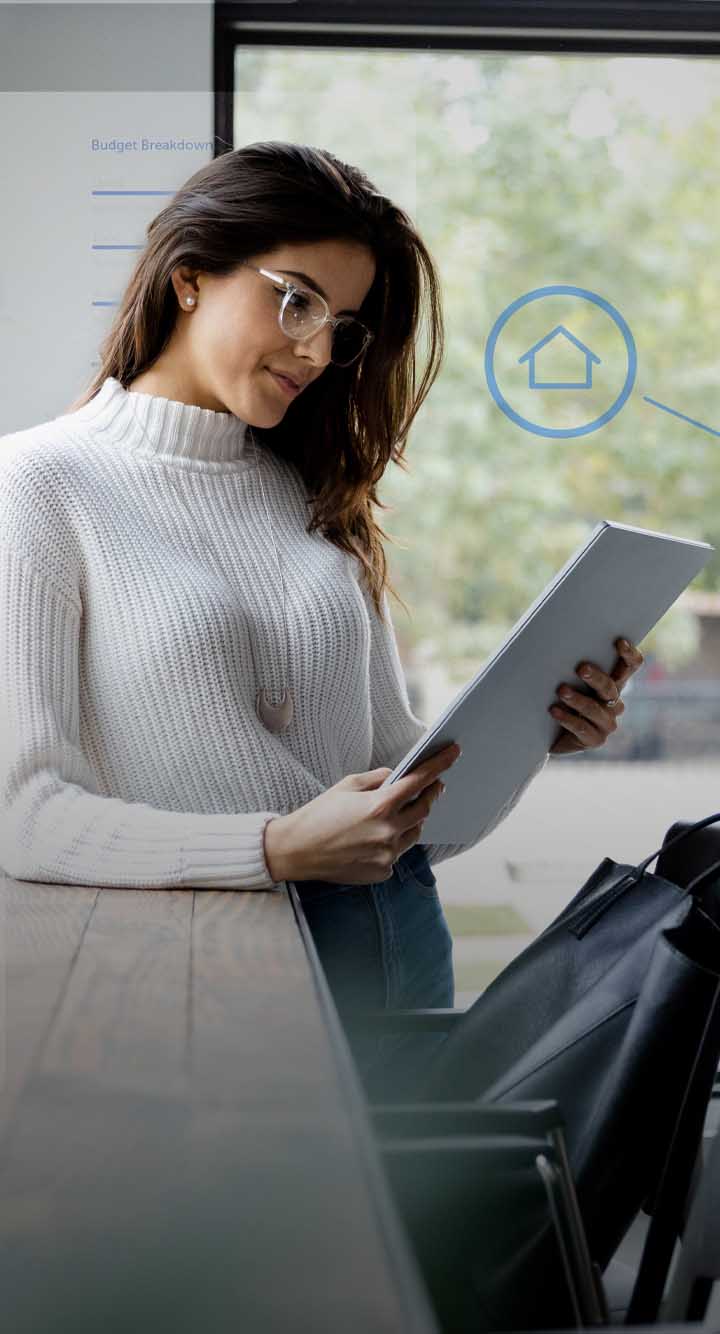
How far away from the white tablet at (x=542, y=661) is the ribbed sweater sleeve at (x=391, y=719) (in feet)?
0.18

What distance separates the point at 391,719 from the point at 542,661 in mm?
359

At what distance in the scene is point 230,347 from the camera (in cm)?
158

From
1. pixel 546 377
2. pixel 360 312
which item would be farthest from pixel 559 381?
pixel 360 312

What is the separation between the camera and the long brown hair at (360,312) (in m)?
1.55

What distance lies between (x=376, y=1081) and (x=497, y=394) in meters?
1.52

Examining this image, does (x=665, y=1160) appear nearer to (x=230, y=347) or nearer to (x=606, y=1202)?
(x=606, y=1202)

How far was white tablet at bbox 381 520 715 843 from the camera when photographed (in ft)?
4.26

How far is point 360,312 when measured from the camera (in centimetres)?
176

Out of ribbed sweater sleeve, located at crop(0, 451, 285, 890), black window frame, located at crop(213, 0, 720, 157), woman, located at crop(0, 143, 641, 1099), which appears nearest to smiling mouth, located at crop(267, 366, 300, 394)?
woman, located at crop(0, 143, 641, 1099)

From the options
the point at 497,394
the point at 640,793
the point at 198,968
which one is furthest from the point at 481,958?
the point at 198,968

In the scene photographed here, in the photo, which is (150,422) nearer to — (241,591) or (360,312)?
(241,591)

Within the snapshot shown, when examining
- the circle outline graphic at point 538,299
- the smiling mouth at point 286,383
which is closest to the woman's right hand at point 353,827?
the smiling mouth at point 286,383

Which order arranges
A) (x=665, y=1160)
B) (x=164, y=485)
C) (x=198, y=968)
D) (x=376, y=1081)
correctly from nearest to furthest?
(x=198, y=968), (x=665, y=1160), (x=376, y=1081), (x=164, y=485)

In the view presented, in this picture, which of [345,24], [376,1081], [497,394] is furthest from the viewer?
[497,394]
